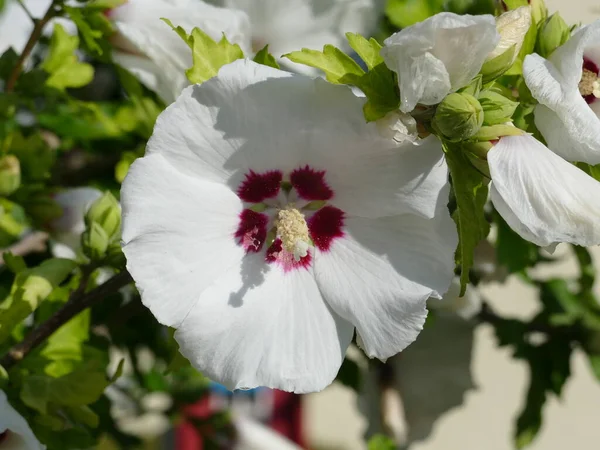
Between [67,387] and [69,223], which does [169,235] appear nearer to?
[67,387]

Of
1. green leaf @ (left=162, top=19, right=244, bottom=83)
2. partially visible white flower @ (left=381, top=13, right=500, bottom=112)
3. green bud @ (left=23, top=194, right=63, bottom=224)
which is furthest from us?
green bud @ (left=23, top=194, right=63, bottom=224)

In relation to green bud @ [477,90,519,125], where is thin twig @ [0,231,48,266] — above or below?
below

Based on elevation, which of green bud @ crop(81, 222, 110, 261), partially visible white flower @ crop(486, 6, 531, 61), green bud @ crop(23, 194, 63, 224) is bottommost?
green bud @ crop(23, 194, 63, 224)

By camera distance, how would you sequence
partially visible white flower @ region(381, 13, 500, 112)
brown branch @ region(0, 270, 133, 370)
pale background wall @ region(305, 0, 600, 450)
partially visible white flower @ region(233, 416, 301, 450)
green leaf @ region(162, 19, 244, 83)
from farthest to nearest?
pale background wall @ region(305, 0, 600, 450)
partially visible white flower @ region(233, 416, 301, 450)
brown branch @ region(0, 270, 133, 370)
green leaf @ region(162, 19, 244, 83)
partially visible white flower @ region(381, 13, 500, 112)

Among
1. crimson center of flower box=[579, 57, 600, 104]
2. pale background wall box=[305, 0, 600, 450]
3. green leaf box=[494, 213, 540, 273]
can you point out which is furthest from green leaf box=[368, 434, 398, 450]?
pale background wall box=[305, 0, 600, 450]

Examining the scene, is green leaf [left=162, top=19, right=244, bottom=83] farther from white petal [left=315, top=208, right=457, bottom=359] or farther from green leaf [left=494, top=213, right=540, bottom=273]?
green leaf [left=494, top=213, right=540, bottom=273]

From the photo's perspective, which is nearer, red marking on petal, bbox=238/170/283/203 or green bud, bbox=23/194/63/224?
red marking on petal, bbox=238/170/283/203

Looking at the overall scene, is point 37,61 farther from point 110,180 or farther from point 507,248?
point 507,248

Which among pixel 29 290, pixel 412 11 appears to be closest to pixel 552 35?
pixel 412 11
